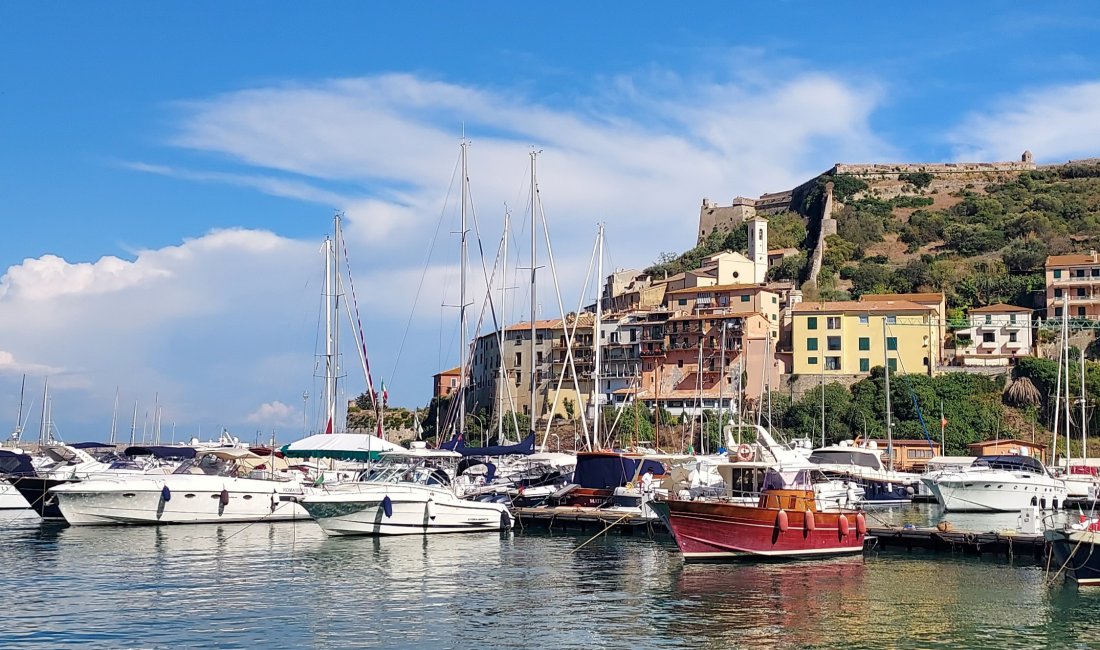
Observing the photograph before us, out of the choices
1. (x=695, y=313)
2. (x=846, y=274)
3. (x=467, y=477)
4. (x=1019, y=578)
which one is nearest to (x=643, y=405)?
(x=695, y=313)

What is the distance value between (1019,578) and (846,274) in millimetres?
81364

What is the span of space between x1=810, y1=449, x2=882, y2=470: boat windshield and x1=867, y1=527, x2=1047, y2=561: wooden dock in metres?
23.2

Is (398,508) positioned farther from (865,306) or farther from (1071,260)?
(1071,260)

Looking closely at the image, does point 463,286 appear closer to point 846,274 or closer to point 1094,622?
point 1094,622

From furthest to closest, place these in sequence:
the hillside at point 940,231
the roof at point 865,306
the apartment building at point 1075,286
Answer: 1. the hillside at point 940,231
2. the apartment building at point 1075,286
3. the roof at point 865,306

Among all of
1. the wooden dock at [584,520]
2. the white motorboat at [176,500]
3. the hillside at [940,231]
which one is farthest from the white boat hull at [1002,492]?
the hillside at [940,231]

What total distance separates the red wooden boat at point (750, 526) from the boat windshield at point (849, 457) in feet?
90.3

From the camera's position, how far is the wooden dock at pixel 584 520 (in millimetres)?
41219

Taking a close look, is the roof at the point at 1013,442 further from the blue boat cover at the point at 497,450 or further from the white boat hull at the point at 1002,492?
the blue boat cover at the point at 497,450

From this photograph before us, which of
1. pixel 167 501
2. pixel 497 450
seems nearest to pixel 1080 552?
pixel 497 450

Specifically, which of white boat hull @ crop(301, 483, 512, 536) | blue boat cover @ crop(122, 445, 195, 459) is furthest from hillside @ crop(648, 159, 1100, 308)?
white boat hull @ crop(301, 483, 512, 536)

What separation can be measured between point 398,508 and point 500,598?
1248cm

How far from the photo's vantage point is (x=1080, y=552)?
26.8 meters

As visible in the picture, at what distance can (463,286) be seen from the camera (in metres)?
55.7
